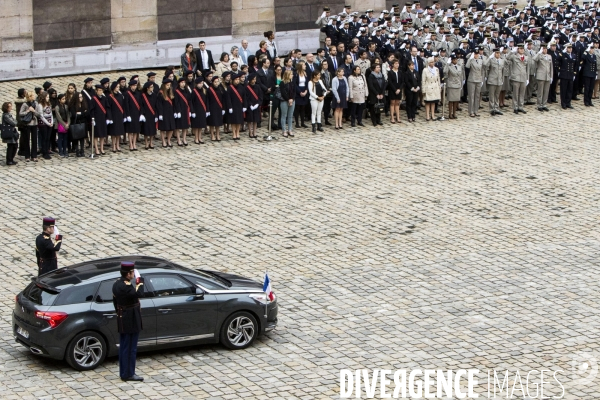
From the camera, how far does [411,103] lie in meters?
30.1

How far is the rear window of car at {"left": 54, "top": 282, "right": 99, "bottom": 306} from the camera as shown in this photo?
1594 cm

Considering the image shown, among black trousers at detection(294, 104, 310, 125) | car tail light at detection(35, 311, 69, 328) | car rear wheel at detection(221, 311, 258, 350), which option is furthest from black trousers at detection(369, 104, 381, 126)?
car tail light at detection(35, 311, 69, 328)

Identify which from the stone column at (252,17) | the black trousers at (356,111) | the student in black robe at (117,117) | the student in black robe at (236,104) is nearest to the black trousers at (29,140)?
the student in black robe at (117,117)

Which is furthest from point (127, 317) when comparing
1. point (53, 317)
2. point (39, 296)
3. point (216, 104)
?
point (216, 104)

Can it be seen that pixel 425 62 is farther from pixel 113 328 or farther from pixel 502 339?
pixel 113 328

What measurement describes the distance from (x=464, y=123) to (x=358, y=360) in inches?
571

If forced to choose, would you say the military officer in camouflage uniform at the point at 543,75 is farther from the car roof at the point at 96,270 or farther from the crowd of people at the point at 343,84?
the car roof at the point at 96,270

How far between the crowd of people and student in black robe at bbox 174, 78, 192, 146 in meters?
0.03

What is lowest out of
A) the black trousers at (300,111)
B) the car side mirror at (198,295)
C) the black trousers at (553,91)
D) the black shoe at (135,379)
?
the black shoe at (135,379)

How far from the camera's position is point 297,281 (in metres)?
19.6

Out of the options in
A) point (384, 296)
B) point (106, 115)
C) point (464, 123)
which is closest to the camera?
point (384, 296)

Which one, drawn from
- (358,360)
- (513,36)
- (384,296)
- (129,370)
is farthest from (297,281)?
(513,36)

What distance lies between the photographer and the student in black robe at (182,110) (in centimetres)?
2723

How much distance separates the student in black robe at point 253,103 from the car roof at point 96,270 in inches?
442
